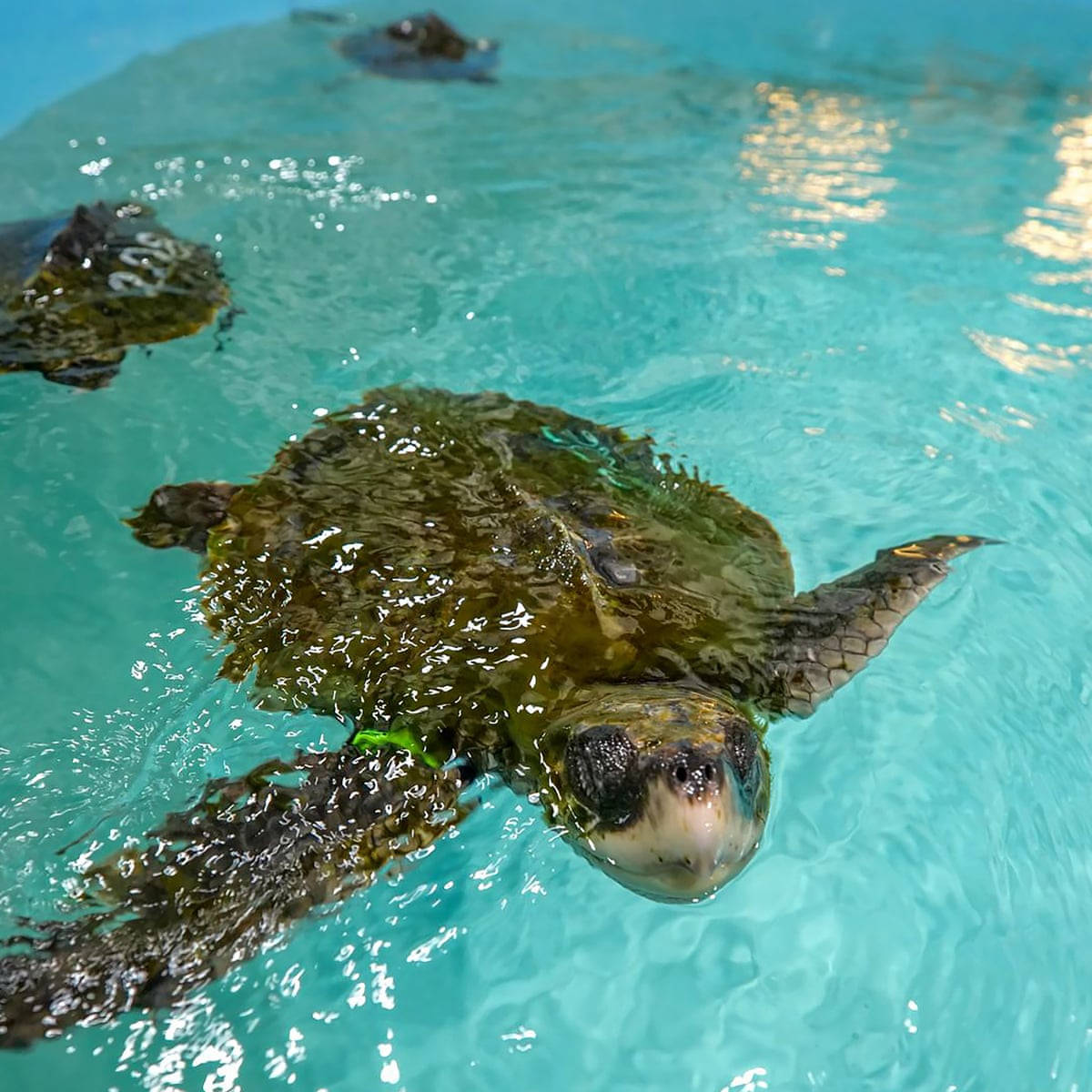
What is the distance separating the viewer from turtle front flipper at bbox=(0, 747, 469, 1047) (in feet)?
6.21

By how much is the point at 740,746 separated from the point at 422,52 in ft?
25.1

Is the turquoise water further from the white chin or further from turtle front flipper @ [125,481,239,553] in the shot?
the white chin

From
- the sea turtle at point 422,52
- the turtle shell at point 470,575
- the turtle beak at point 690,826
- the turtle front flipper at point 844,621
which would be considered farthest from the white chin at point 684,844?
the sea turtle at point 422,52

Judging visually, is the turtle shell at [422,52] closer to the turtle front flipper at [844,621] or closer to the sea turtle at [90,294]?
the sea turtle at [90,294]

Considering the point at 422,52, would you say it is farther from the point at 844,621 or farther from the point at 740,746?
the point at 740,746

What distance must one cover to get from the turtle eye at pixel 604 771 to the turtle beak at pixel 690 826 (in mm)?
40

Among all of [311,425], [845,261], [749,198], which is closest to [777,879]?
[311,425]

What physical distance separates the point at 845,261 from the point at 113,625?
12.4ft

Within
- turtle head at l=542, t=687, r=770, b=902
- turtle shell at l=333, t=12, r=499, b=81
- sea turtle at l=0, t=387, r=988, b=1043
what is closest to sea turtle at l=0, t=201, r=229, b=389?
sea turtle at l=0, t=387, r=988, b=1043

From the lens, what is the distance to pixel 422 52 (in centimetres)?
797

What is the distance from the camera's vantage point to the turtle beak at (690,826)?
65.8 inches

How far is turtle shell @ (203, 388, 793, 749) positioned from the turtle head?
0.23m

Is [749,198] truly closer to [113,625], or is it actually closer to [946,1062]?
[113,625]

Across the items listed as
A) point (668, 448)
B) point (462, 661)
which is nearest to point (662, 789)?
point (462, 661)
